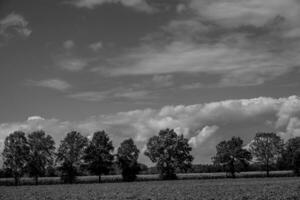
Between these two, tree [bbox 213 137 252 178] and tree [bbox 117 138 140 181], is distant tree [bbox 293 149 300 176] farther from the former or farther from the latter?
tree [bbox 117 138 140 181]

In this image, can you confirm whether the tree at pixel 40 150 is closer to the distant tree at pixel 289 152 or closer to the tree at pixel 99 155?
the tree at pixel 99 155

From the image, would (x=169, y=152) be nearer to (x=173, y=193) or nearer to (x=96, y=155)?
(x=96, y=155)

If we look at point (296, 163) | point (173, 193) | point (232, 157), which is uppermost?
point (232, 157)

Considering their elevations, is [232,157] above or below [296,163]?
above

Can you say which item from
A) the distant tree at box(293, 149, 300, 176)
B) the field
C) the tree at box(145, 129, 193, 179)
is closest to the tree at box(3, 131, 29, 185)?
the tree at box(145, 129, 193, 179)

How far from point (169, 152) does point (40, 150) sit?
33.2m

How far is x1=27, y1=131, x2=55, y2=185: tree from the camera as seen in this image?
105312mm

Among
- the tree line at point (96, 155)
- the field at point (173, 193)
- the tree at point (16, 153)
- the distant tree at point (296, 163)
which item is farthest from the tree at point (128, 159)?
the field at point (173, 193)

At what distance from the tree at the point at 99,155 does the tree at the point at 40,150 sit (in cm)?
912

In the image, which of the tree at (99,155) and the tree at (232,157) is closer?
the tree at (99,155)

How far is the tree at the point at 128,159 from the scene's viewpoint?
106312mm

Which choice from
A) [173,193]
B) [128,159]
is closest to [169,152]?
[128,159]

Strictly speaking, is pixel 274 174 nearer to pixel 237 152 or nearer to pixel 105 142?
pixel 237 152

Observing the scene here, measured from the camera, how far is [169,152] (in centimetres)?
11812
